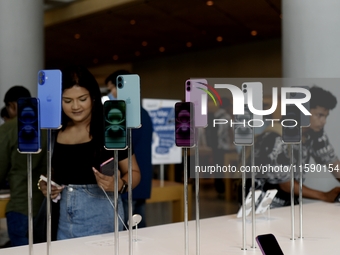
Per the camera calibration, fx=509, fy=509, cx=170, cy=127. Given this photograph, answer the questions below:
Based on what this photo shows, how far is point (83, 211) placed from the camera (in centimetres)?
211

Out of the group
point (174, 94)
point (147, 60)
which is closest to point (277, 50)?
point (174, 94)

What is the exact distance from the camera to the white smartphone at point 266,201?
7.64ft

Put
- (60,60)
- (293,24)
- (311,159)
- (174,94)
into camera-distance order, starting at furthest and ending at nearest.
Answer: (60,60) < (174,94) < (293,24) < (311,159)

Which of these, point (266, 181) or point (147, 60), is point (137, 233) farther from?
point (147, 60)

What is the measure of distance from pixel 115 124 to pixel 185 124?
0.78 ft

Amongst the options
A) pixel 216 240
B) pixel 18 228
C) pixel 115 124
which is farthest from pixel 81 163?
pixel 18 228

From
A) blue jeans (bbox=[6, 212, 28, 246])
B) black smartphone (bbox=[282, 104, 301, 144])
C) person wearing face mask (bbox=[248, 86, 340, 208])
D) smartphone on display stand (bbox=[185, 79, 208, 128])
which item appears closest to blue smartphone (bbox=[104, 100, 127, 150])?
smartphone on display stand (bbox=[185, 79, 208, 128])

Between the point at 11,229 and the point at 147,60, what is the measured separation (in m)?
10.1

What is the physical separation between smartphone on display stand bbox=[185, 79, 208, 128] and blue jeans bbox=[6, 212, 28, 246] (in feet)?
5.09

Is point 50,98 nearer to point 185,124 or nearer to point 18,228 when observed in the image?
point 185,124

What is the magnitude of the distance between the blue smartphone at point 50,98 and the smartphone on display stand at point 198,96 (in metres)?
0.45

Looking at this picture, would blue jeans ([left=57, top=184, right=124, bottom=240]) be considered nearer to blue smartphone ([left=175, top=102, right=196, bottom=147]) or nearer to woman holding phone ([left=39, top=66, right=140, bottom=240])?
woman holding phone ([left=39, top=66, right=140, bottom=240])

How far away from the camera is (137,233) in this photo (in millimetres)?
2021

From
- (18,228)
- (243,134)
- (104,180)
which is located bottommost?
(18,228)
